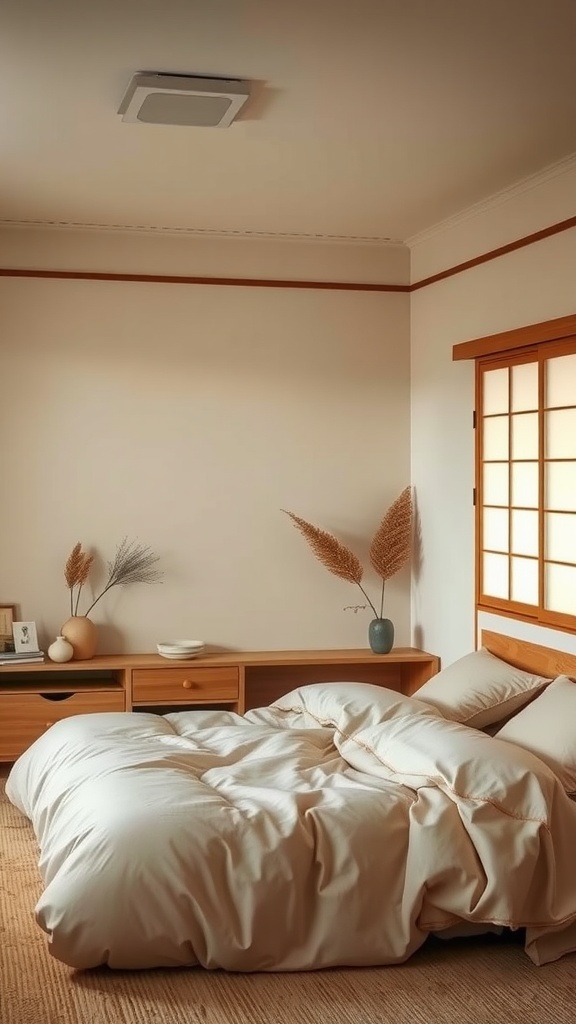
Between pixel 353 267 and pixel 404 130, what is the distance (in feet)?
6.29

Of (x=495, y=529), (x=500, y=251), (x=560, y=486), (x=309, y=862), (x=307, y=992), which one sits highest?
(x=500, y=251)

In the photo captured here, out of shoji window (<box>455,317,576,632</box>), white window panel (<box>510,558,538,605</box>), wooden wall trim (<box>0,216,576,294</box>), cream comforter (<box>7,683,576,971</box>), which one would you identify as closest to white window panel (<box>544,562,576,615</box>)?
shoji window (<box>455,317,576,632</box>)

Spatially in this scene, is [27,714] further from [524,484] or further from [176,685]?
[524,484]

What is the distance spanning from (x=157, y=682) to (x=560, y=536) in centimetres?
206

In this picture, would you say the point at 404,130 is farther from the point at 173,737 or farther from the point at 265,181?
the point at 173,737

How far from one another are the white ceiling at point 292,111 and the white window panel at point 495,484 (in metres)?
1.19

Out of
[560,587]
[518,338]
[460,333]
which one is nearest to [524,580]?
[560,587]

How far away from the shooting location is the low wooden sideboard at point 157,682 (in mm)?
5352

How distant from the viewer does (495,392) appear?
5105mm

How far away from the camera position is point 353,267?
6051mm

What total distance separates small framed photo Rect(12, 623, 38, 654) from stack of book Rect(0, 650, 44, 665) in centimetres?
3

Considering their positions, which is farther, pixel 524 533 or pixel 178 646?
pixel 178 646

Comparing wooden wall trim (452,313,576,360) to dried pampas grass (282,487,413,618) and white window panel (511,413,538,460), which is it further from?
dried pampas grass (282,487,413,618)

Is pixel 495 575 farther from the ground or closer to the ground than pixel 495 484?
closer to the ground
